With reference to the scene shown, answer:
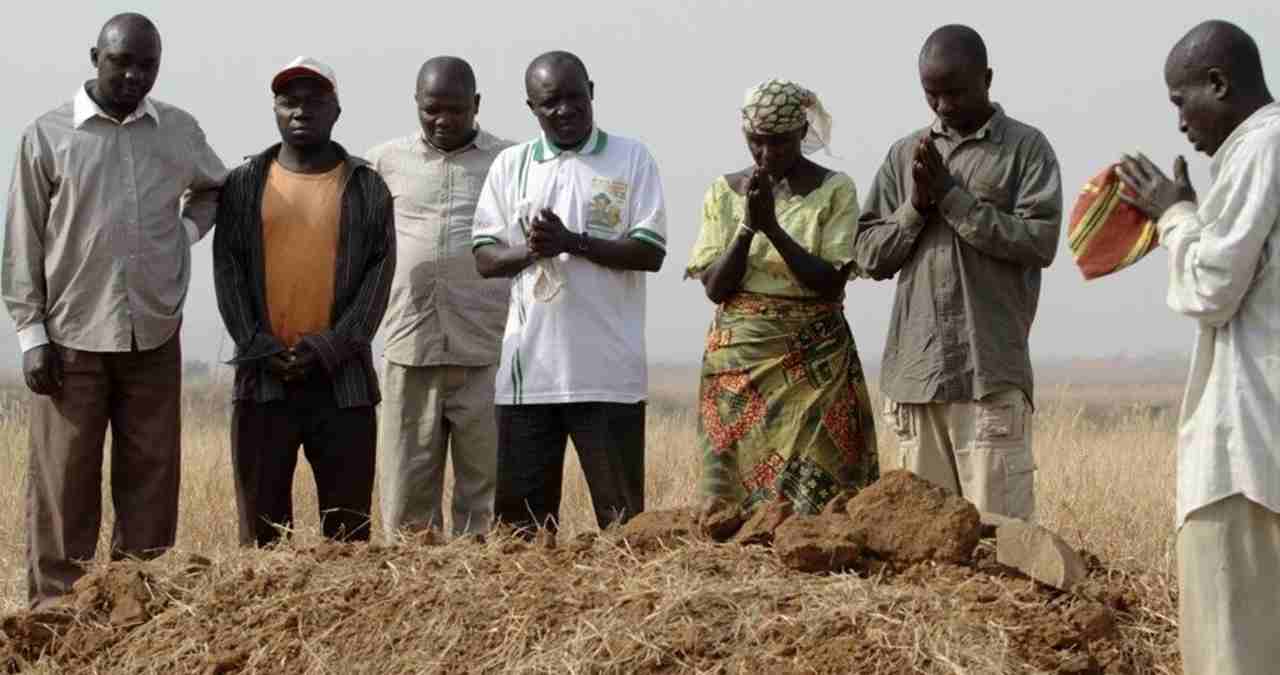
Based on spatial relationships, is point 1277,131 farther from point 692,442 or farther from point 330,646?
point 692,442

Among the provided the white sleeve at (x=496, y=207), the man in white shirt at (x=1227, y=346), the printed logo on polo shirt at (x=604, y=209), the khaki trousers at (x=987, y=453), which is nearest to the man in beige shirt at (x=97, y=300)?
the white sleeve at (x=496, y=207)

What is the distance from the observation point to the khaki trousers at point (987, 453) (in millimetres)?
6266

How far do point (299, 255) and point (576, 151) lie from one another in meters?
1.15

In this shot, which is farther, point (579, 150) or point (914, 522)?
point (579, 150)

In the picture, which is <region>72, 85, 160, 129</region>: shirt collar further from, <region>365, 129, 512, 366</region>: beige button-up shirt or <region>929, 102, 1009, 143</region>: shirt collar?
<region>929, 102, 1009, 143</region>: shirt collar

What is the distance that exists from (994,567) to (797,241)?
1.71m

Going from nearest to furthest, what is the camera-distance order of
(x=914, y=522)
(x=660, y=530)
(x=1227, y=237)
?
(x=1227, y=237) → (x=914, y=522) → (x=660, y=530)

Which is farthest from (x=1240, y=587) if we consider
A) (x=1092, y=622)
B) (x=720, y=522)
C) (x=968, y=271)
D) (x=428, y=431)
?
(x=428, y=431)

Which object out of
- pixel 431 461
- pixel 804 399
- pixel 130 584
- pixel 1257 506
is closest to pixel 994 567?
pixel 1257 506

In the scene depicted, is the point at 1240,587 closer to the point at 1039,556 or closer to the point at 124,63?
the point at 1039,556

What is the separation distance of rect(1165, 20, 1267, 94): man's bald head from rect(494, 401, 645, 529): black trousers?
2708 mm

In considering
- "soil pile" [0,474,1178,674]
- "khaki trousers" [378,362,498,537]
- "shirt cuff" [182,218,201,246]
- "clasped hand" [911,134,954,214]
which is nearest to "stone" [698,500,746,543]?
"soil pile" [0,474,1178,674]

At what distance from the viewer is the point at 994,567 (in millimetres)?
5199

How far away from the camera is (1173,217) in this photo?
4734 millimetres
